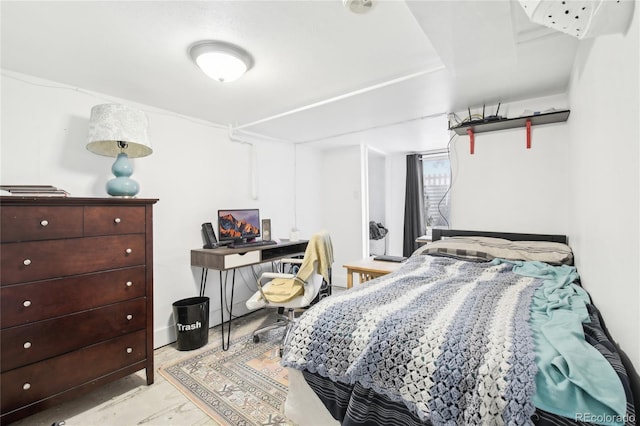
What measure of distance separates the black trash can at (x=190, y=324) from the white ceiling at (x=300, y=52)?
1857 mm

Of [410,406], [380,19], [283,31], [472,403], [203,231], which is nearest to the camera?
[472,403]

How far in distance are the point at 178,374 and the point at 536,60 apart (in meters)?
3.39

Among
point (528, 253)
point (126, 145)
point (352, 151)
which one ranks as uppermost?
point (352, 151)

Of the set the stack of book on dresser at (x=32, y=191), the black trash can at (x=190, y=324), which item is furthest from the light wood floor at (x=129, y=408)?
the stack of book on dresser at (x=32, y=191)

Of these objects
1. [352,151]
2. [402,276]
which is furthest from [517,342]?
[352,151]

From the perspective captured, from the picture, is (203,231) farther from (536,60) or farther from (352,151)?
(536,60)

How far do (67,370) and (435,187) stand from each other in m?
5.15

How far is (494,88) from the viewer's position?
7.79 feet

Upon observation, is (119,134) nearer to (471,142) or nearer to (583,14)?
(583,14)

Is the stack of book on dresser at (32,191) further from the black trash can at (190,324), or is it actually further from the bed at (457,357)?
the bed at (457,357)

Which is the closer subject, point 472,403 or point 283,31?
point 472,403

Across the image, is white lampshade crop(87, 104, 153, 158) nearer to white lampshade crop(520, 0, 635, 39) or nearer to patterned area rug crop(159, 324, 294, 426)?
patterned area rug crop(159, 324, 294, 426)

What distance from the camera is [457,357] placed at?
3.13ft

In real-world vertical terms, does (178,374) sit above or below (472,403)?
below
